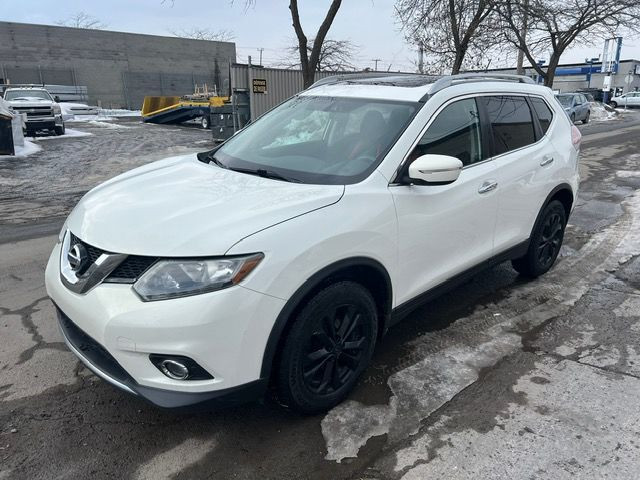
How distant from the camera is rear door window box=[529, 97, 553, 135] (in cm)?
446

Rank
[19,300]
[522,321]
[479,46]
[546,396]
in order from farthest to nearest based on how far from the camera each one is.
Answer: [479,46] → [19,300] → [522,321] → [546,396]

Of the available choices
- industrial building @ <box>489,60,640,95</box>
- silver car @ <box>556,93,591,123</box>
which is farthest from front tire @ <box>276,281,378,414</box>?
industrial building @ <box>489,60,640,95</box>

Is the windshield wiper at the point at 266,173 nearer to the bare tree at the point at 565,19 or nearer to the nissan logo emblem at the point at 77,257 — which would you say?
the nissan logo emblem at the point at 77,257

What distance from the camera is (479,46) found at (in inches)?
877

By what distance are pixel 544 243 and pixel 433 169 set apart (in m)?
2.41

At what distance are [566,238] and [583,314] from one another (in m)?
2.31

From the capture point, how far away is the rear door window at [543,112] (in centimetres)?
446

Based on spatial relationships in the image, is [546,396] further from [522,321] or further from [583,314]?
[583,314]

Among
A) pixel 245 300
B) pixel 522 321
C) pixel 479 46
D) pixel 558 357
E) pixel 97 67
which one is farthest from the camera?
pixel 97 67

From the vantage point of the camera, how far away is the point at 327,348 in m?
2.70

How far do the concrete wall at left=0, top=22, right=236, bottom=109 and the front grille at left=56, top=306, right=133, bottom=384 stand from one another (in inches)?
1779

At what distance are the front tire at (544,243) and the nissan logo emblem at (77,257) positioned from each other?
3.59 m

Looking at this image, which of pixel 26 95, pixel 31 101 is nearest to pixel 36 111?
pixel 31 101

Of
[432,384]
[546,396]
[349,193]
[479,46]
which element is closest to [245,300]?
[349,193]
